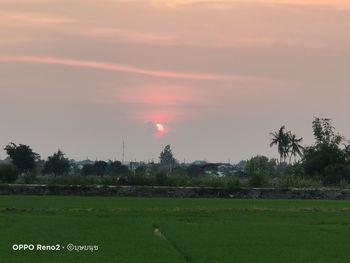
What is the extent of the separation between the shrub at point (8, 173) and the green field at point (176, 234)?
15393mm

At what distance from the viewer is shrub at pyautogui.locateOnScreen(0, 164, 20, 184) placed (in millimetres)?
41562

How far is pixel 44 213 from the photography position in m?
23.7

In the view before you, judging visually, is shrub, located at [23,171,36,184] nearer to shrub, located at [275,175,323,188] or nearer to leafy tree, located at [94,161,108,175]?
shrub, located at [275,175,323,188]

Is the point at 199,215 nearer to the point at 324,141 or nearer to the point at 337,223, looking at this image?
the point at 337,223

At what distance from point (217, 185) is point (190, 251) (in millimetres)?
28379

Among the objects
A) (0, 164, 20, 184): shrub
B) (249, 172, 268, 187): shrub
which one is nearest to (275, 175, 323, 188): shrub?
(249, 172, 268, 187): shrub

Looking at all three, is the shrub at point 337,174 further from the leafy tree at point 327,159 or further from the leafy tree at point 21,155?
the leafy tree at point 21,155

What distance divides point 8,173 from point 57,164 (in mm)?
33786

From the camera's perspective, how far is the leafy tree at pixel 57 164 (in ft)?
245

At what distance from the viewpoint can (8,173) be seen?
137ft

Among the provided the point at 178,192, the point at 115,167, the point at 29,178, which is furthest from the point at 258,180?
the point at 115,167

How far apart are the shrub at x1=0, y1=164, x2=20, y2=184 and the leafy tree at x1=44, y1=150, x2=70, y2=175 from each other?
3202 centimetres

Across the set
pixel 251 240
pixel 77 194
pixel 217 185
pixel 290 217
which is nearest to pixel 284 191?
pixel 217 185

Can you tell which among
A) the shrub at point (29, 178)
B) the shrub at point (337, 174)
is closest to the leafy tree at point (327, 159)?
the shrub at point (337, 174)
